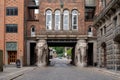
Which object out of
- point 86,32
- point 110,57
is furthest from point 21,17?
point 110,57

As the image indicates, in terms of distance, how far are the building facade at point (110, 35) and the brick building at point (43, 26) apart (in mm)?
11099

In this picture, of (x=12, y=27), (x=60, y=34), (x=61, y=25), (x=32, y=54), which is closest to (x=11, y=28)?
(x=12, y=27)

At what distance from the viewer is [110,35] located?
50.6 m

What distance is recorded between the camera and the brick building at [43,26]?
71.8 meters

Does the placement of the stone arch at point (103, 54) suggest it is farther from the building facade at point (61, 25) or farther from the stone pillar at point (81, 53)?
the building facade at point (61, 25)

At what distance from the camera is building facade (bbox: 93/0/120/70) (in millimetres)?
45406

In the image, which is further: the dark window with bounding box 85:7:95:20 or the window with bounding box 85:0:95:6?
the dark window with bounding box 85:7:95:20

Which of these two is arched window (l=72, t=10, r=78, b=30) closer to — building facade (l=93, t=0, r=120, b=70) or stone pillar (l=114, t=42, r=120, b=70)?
building facade (l=93, t=0, r=120, b=70)

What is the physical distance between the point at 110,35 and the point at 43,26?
25677mm

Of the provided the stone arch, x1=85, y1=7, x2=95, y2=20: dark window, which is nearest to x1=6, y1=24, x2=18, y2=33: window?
x1=85, y1=7, x2=95, y2=20: dark window

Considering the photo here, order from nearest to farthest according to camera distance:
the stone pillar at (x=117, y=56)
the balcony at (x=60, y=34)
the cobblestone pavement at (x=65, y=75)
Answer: the cobblestone pavement at (x=65, y=75) < the stone pillar at (x=117, y=56) < the balcony at (x=60, y=34)

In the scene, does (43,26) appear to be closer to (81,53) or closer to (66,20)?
(66,20)

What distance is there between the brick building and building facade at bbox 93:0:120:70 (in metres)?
11.1

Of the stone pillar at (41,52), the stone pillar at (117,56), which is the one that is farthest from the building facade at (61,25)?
the stone pillar at (117,56)
